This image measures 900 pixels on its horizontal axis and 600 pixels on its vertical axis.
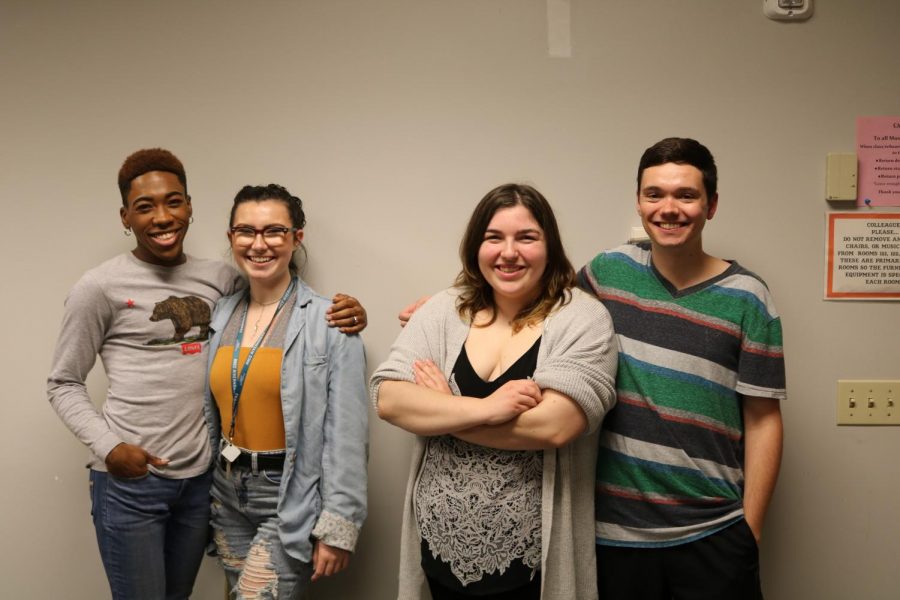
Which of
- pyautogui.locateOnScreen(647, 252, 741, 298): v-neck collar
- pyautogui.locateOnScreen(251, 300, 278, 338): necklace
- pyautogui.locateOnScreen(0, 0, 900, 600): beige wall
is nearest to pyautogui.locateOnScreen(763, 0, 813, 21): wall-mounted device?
pyautogui.locateOnScreen(0, 0, 900, 600): beige wall

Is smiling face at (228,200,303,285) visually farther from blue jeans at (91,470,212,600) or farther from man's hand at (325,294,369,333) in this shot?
blue jeans at (91,470,212,600)

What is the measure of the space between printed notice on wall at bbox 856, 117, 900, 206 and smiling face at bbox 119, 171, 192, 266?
1.97 metres

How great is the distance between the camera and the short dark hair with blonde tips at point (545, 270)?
4.32 ft

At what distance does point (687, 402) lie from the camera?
131 centimetres

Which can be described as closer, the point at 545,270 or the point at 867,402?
the point at 545,270

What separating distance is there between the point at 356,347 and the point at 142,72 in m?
1.12

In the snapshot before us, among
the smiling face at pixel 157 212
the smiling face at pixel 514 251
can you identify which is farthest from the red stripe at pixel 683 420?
the smiling face at pixel 157 212

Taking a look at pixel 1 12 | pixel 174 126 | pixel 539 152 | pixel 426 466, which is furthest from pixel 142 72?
pixel 426 466

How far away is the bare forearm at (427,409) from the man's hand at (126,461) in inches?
26.0

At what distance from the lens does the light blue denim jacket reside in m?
1.46

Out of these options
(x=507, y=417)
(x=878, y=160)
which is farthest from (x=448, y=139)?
(x=878, y=160)

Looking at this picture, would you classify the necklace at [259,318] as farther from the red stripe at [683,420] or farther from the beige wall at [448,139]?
the red stripe at [683,420]

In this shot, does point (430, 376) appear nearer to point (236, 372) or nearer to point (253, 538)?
point (236, 372)

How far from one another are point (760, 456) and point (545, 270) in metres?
0.66
